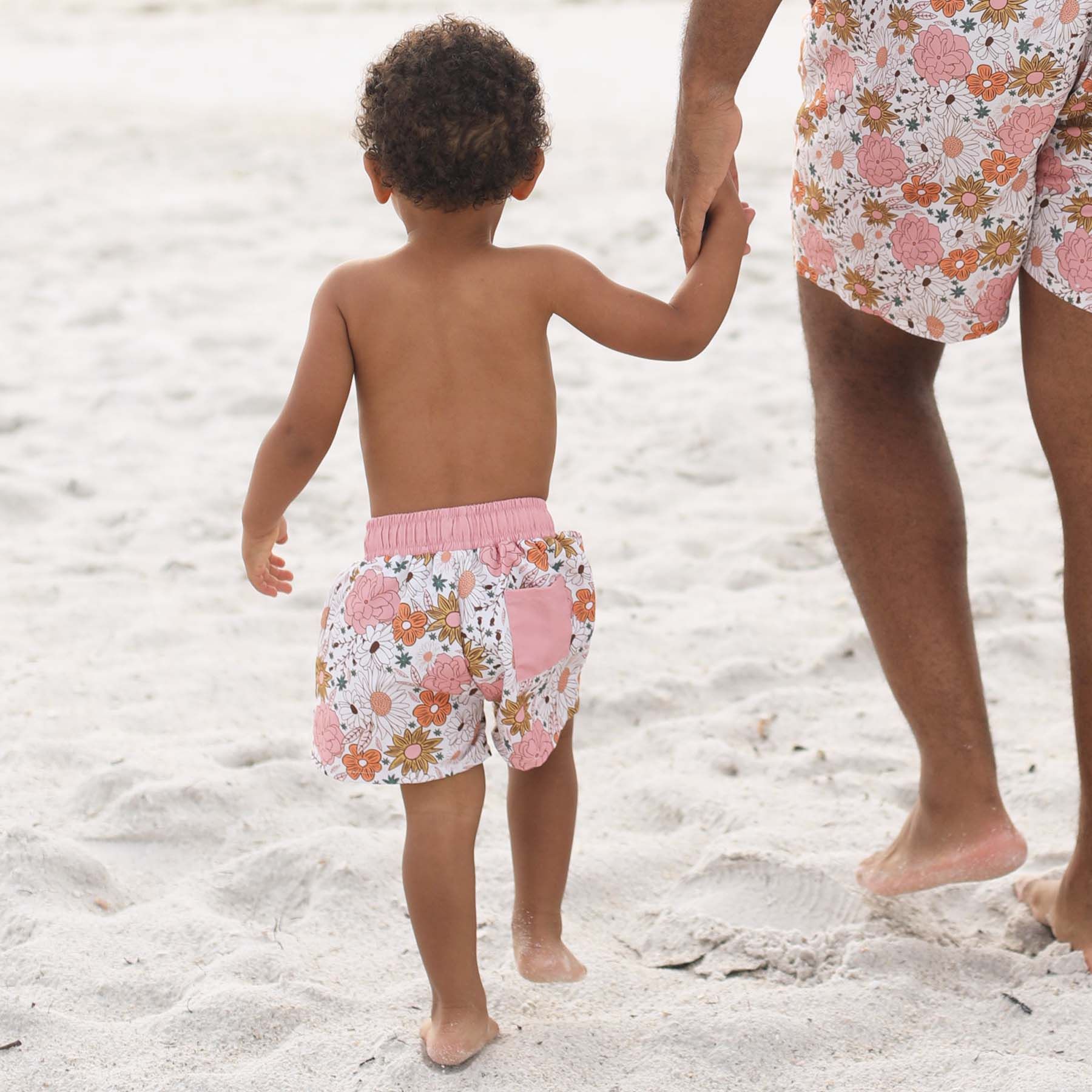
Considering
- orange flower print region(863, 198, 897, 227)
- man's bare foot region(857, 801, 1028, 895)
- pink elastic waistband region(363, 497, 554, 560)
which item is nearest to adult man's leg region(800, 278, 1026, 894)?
man's bare foot region(857, 801, 1028, 895)

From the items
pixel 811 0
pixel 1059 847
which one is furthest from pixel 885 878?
pixel 811 0

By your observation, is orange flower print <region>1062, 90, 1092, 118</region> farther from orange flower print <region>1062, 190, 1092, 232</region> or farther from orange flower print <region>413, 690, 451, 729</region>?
orange flower print <region>413, 690, 451, 729</region>

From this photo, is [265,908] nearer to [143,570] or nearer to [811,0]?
[143,570]

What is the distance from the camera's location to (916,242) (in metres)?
2.01

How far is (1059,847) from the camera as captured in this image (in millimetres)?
2436

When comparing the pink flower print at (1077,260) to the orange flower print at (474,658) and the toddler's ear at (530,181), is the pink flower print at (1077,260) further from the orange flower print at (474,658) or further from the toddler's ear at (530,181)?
the orange flower print at (474,658)

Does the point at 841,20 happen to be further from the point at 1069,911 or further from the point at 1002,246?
the point at 1069,911

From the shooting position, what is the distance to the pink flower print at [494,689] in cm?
188

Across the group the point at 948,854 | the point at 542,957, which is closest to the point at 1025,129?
the point at 948,854

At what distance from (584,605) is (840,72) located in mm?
814

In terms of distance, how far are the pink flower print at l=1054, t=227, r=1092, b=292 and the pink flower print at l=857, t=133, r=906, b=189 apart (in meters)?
0.24

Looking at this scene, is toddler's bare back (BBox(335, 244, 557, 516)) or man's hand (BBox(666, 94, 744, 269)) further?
man's hand (BBox(666, 94, 744, 269))

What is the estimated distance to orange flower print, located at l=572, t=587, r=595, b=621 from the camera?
6.31ft

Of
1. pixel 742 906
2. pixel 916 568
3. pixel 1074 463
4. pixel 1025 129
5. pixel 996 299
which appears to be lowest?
pixel 742 906
